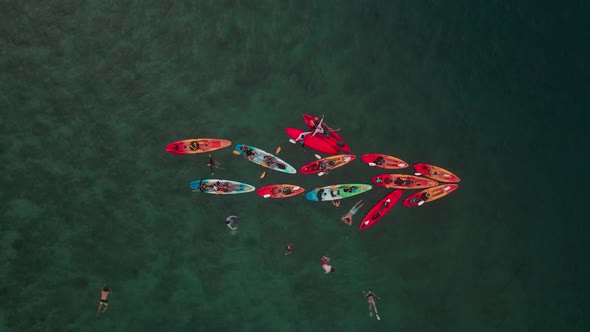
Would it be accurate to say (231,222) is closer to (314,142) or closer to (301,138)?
(301,138)

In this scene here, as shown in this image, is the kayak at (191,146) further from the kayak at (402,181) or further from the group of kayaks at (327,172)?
the kayak at (402,181)

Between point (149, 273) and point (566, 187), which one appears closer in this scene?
point (149, 273)

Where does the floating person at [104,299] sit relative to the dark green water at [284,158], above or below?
below

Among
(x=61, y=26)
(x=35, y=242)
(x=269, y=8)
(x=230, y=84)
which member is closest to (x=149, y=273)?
(x=35, y=242)

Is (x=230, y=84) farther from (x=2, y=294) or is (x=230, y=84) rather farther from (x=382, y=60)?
(x=2, y=294)

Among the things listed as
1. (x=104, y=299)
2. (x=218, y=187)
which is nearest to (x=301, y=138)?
(x=218, y=187)

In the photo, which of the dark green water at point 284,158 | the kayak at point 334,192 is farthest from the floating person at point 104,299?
the kayak at point 334,192

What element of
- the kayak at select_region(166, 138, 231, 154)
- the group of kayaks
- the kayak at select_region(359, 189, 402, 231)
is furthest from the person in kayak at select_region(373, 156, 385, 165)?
the kayak at select_region(166, 138, 231, 154)
